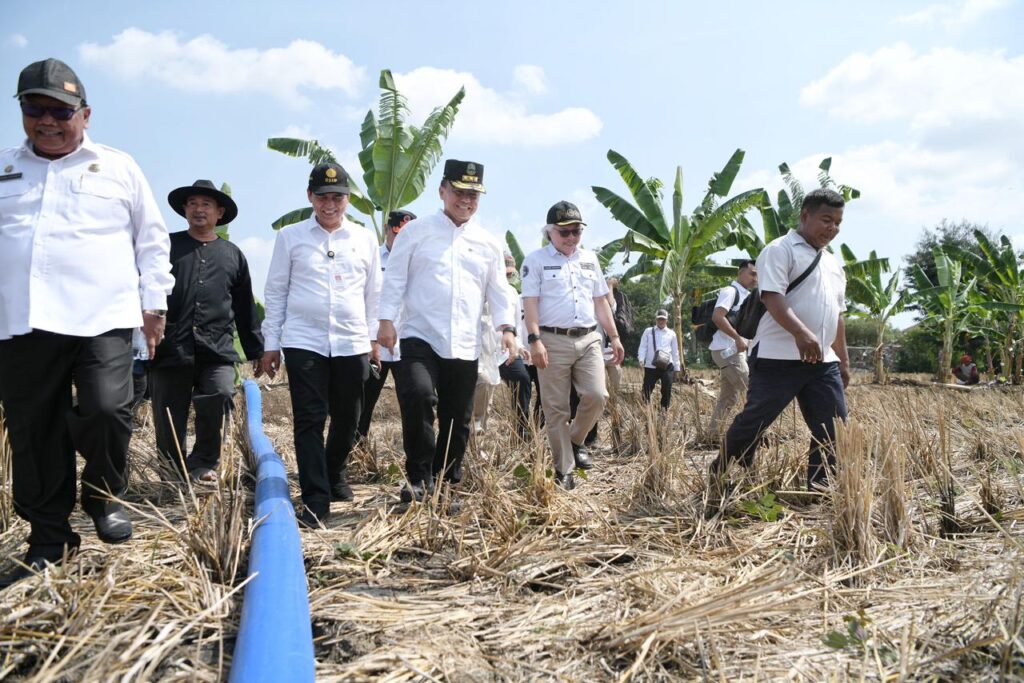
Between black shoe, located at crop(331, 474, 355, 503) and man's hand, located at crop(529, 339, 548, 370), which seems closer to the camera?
black shoe, located at crop(331, 474, 355, 503)

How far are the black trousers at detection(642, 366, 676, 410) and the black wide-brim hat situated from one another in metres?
5.44

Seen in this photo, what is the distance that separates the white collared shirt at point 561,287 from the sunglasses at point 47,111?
9.36 ft

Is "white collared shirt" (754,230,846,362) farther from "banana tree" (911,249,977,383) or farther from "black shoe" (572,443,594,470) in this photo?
"banana tree" (911,249,977,383)

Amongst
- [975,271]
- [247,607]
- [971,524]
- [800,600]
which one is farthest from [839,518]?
[975,271]

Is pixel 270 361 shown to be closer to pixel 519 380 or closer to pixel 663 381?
pixel 519 380

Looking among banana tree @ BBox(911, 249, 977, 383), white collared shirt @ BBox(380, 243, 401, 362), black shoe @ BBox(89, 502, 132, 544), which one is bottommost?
black shoe @ BBox(89, 502, 132, 544)

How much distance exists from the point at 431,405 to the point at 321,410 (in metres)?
0.58

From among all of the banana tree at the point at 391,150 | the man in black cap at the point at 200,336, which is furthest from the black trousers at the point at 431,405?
the banana tree at the point at 391,150

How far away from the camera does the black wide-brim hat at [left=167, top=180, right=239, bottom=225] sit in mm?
5008

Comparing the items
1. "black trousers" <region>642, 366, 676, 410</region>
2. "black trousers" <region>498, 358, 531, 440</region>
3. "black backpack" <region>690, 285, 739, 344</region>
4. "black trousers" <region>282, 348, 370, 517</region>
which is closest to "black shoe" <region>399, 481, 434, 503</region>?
"black trousers" <region>282, 348, 370, 517</region>

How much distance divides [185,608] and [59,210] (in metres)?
1.56

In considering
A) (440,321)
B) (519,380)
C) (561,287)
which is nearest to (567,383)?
(561,287)

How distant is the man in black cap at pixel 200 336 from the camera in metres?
4.82

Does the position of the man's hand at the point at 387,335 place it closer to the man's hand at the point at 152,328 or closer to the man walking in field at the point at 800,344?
the man's hand at the point at 152,328
